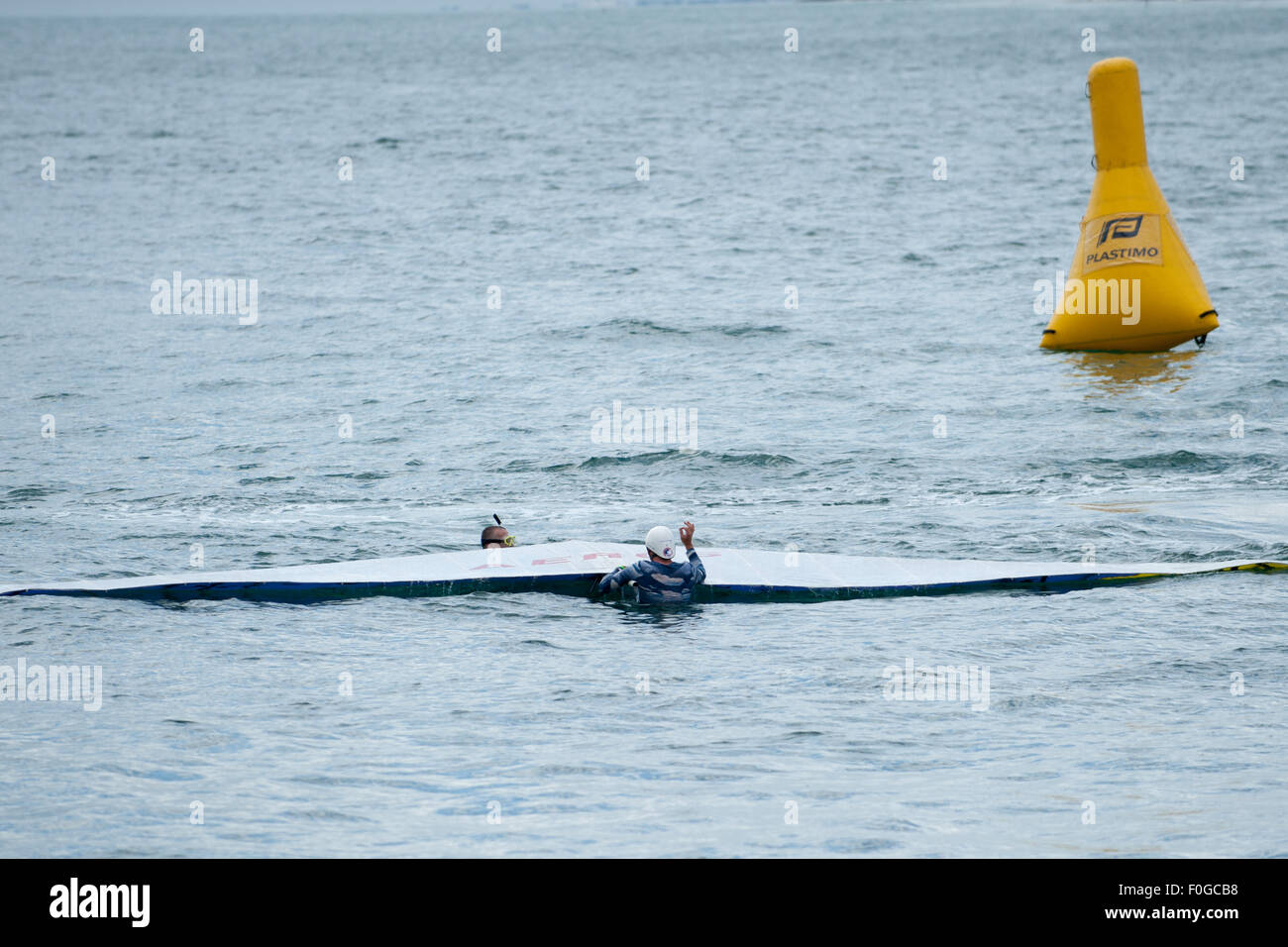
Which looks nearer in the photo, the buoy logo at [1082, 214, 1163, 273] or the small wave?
the small wave

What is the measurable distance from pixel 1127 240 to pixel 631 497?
9367 millimetres

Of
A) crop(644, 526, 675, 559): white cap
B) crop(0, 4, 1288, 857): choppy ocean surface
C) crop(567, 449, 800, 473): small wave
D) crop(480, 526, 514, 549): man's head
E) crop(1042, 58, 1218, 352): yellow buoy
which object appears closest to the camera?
crop(0, 4, 1288, 857): choppy ocean surface

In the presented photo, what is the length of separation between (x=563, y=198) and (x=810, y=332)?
20509mm

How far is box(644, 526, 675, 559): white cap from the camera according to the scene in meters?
14.1

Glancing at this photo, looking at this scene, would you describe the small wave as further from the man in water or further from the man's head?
the man in water

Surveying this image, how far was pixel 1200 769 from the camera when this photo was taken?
10.7m

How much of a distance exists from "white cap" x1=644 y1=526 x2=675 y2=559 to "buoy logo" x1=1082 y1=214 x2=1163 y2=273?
39.8ft

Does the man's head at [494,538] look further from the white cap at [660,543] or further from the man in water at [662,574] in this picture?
the white cap at [660,543]

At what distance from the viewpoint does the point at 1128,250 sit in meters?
23.0

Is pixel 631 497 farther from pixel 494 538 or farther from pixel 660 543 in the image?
pixel 660 543

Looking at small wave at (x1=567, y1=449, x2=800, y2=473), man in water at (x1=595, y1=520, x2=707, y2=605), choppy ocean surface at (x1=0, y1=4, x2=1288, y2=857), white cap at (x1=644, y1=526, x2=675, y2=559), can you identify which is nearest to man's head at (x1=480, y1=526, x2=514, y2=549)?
choppy ocean surface at (x1=0, y1=4, x2=1288, y2=857)

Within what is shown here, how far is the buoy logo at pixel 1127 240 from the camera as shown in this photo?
22891mm
